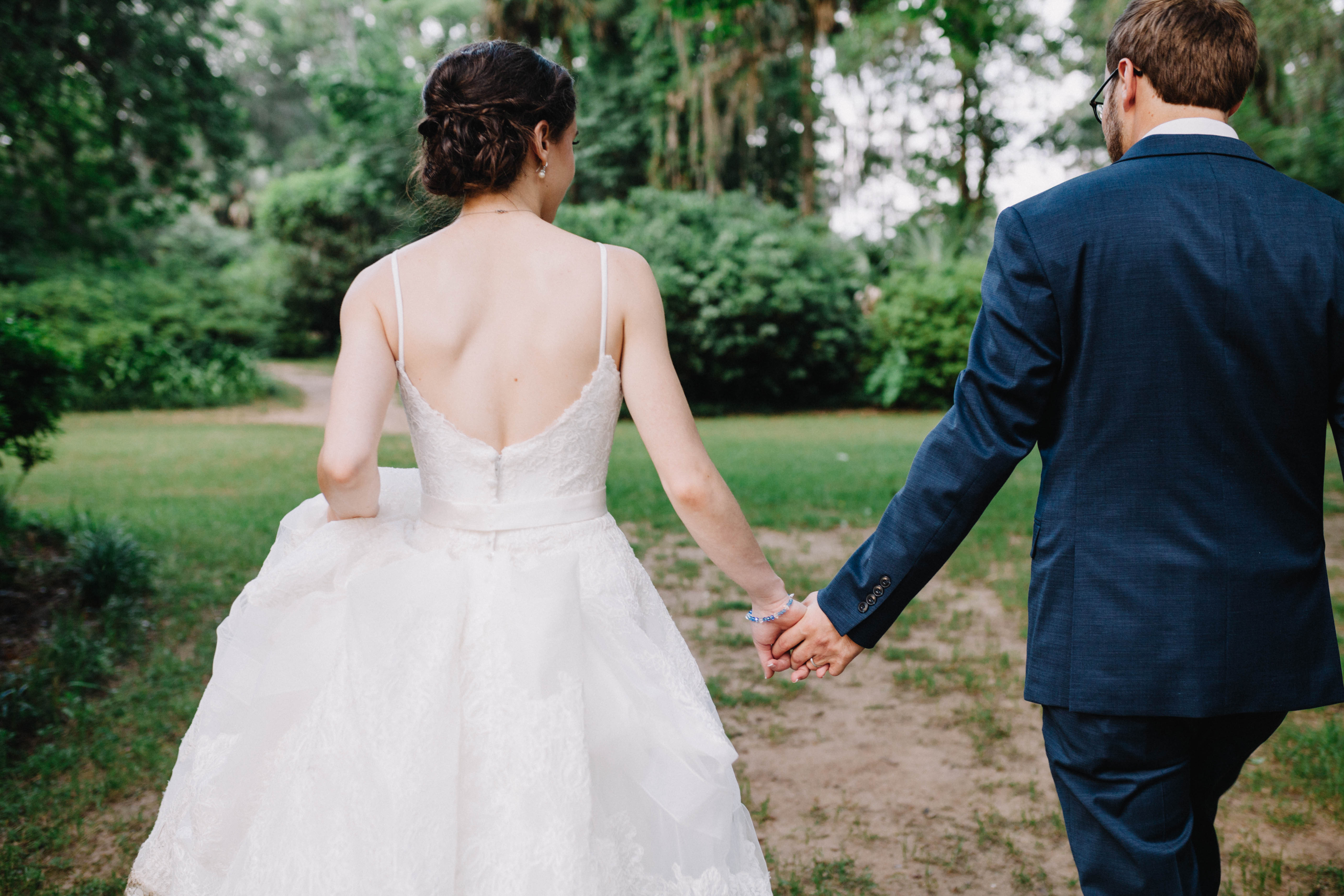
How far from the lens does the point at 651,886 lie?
1.83 metres

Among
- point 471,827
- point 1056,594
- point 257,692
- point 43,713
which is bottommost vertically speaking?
point 43,713

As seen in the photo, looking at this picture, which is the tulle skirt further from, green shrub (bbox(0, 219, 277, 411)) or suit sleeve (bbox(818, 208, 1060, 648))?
green shrub (bbox(0, 219, 277, 411))

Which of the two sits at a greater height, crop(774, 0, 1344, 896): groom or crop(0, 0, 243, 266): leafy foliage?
crop(0, 0, 243, 266): leafy foliage

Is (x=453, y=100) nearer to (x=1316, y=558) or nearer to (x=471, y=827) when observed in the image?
(x=471, y=827)

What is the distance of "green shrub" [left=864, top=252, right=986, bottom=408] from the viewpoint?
18078mm

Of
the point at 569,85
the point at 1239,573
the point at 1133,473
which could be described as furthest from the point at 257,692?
the point at 1239,573

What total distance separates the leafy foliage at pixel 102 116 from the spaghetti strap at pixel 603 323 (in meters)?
9.24

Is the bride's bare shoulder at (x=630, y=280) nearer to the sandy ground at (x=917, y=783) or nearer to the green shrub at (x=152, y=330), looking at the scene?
the sandy ground at (x=917, y=783)

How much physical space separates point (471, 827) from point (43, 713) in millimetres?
3467

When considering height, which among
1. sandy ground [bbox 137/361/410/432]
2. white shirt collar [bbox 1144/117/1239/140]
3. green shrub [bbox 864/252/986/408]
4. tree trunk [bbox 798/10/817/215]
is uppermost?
tree trunk [bbox 798/10/817/215]

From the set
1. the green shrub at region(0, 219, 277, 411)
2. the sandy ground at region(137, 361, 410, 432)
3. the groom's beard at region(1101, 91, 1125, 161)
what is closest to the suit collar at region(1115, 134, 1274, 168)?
the groom's beard at region(1101, 91, 1125, 161)

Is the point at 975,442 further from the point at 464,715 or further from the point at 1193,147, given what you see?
the point at 464,715

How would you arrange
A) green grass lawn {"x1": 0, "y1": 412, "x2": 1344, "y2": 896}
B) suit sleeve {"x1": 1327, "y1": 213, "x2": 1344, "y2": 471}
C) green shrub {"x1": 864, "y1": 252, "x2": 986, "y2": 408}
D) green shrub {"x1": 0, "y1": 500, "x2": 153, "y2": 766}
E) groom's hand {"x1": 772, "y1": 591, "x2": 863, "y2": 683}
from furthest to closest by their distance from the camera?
green shrub {"x1": 864, "y1": 252, "x2": 986, "y2": 408}, green shrub {"x1": 0, "y1": 500, "x2": 153, "y2": 766}, green grass lawn {"x1": 0, "y1": 412, "x2": 1344, "y2": 896}, groom's hand {"x1": 772, "y1": 591, "x2": 863, "y2": 683}, suit sleeve {"x1": 1327, "y1": 213, "x2": 1344, "y2": 471}

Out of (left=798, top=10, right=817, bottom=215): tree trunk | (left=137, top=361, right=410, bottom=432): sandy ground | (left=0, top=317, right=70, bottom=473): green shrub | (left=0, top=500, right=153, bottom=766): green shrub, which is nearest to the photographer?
(left=0, top=500, right=153, bottom=766): green shrub
